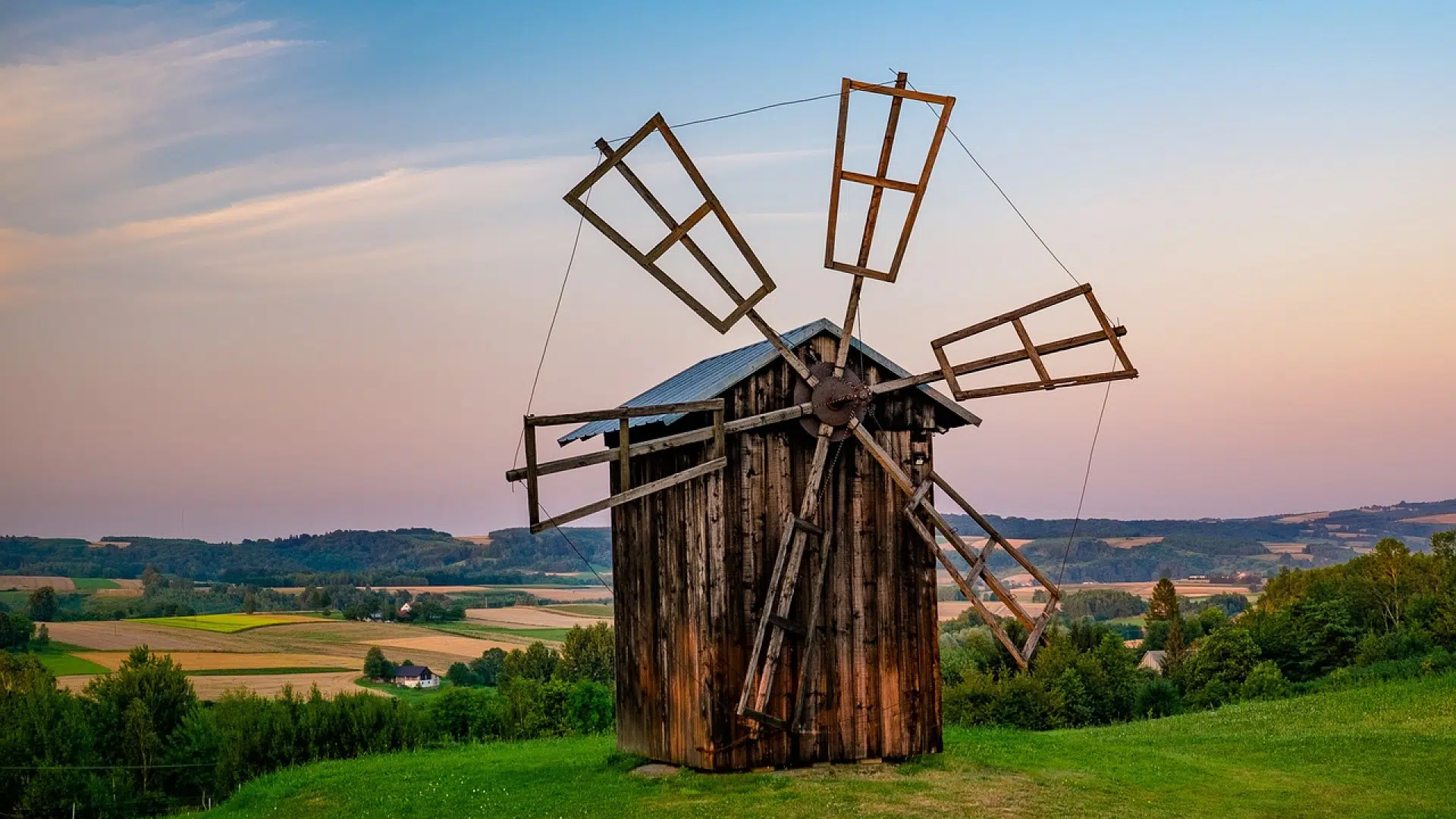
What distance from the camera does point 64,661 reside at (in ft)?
189

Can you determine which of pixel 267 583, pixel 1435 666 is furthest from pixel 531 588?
pixel 1435 666

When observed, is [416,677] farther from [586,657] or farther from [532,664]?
[586,657]

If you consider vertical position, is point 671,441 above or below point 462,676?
above

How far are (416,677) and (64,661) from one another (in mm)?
15321

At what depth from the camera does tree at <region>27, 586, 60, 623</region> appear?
6875 centimetres

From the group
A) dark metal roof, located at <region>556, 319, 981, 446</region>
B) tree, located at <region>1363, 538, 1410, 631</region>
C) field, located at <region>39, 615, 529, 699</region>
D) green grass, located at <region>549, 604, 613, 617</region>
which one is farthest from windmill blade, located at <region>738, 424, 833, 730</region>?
green grass, located at <region>549, 604, 613, 617</region>

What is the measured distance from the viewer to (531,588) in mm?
97188

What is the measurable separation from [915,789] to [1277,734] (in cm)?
994

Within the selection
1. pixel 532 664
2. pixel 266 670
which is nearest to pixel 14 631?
pixel 266 670

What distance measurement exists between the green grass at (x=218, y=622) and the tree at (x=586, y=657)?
25958 millimetres

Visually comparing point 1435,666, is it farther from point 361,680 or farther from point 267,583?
point 267,583

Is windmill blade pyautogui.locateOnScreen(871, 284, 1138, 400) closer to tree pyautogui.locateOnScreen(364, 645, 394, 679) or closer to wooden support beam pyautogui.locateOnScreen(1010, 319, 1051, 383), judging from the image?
wooden support beam pyautogui.locateOnScreen(1010, 319, 1051, 383)

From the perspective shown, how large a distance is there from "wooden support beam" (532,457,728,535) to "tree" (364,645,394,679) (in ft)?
150

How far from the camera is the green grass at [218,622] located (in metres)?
70.6
